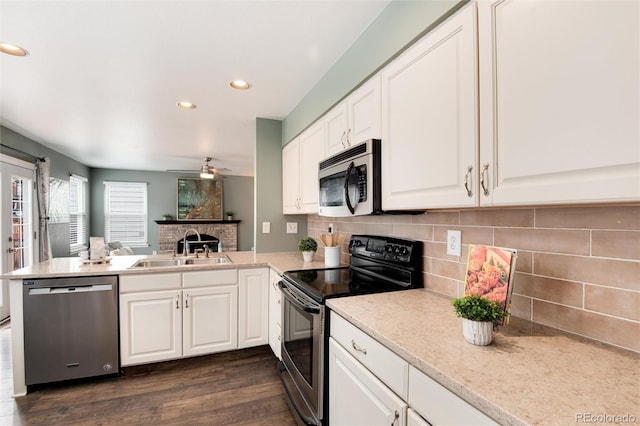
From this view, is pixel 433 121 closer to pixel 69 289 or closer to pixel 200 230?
pixel 69 289

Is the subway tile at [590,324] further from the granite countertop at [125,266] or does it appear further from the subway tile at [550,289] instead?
the granite countertop at [125,266]

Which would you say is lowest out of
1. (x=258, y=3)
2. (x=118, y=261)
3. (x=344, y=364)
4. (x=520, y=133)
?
(x=344, y=364)

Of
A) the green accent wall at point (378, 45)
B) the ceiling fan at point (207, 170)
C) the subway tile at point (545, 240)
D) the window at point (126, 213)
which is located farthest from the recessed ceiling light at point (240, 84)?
the window at point (126, 213)

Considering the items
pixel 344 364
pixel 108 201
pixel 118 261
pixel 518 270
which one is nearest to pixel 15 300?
pixel 118 261

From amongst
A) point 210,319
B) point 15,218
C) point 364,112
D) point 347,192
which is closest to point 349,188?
point 347,192

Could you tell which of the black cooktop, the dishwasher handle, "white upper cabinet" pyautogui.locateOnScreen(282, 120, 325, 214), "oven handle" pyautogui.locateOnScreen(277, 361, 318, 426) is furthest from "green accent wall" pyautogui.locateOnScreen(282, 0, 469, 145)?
the dishwasher handle

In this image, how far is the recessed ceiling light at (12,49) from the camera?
6.18 feet

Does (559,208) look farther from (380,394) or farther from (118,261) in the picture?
(118,261)

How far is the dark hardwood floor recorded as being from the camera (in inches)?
77.9

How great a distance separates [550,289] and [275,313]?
2.00 meters

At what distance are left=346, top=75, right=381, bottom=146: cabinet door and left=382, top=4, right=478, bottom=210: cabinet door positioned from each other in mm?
69

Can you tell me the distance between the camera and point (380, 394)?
107cm

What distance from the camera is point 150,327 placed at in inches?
98.6

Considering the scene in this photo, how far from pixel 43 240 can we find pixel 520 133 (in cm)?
585
